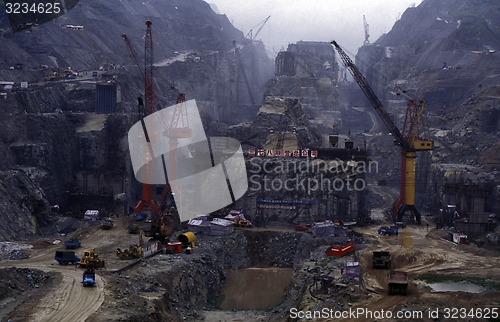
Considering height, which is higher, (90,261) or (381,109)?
(381,109)

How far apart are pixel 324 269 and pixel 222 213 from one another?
2149 cm

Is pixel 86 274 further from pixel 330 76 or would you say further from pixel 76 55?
pixel 330 76

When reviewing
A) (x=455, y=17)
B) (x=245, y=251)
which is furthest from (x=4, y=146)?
(x=455, y=17)

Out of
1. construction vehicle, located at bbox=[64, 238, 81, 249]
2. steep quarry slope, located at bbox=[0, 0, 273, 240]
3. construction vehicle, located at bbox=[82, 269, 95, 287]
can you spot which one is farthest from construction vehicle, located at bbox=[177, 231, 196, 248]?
construction vehicle, located at bbox=[82, 269, 95, 287]

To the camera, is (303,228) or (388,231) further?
(303,228)

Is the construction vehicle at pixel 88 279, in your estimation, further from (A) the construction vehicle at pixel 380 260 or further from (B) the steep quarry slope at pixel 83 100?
(A) the construction vehicle at pixel 380 260

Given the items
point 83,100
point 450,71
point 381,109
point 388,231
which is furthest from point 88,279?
point 450,71

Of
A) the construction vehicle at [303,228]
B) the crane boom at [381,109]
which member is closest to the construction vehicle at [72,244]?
the construction vehicle at [303,228]

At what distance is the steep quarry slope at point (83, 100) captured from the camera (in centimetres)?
7281

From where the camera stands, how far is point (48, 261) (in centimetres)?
5028

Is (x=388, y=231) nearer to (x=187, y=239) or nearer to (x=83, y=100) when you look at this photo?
(x=187, y=239)

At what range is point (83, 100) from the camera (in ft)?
290

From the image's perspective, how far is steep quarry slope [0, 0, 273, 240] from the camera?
72812mm

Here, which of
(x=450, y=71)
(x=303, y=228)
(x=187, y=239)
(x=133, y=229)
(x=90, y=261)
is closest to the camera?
(x=90, y=261)
